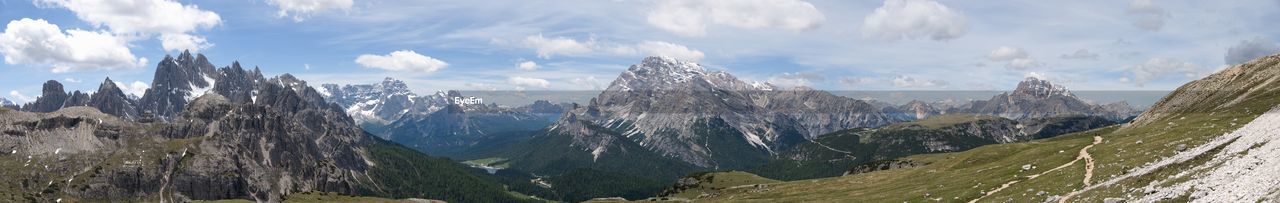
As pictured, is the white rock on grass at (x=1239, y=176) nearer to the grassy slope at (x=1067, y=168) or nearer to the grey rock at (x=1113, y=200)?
the grey rock at (x=1113, y=200)

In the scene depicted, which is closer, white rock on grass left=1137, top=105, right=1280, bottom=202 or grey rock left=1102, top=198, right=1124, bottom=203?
white rock on grass left=1137, top=105, right=1280, bottom=202

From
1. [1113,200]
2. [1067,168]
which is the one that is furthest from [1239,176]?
[1067,168]

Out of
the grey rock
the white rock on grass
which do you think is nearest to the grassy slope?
the grey rock

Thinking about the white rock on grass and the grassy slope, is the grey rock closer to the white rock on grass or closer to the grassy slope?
the white rock on grass

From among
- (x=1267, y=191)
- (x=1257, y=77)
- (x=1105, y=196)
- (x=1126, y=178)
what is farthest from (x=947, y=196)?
(x=1257, y=77)

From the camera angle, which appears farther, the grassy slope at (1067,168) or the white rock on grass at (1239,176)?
the grassy slope at (1067,168)

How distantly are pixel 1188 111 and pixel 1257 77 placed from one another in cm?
2863

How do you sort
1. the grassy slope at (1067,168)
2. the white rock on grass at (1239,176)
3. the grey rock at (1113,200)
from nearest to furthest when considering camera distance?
the white rock on grass at (1239,176) < the grey rock at (1113,200) < the grassy slope at (1067,168)

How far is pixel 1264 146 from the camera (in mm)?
73500

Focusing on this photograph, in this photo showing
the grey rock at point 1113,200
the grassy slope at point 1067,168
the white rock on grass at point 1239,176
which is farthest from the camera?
the grassy slope at point 1067,168

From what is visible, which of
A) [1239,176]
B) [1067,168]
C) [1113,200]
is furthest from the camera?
[1067,168]

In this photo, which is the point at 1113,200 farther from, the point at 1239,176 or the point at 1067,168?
the point at 1067,168

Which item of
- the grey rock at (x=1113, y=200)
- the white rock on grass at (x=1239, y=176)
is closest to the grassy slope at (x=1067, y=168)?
the grey rock at (x=1113, y=200)

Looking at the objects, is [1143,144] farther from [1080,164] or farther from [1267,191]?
[1267,191]
